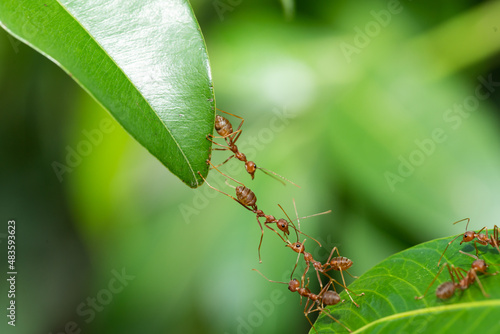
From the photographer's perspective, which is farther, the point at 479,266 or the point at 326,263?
the point at 326,263

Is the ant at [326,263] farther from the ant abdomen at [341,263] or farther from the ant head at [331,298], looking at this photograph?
the ant head at [331,298]

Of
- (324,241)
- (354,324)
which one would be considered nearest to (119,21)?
(354,324)

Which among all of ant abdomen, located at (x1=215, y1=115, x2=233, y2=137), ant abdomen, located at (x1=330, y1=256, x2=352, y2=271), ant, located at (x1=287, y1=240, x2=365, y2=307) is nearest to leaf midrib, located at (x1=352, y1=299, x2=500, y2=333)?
ant, located at (x1=287, y1=240, x2=365, y2=307)

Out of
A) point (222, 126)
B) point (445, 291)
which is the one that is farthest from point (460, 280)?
point (222, 126)

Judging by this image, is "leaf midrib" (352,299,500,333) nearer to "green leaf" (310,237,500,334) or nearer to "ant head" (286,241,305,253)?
"green leaf" (310,237,500,334)

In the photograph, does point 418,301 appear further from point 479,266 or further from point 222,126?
point 222,126

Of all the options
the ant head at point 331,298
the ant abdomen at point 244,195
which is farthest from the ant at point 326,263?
the ant abdomen at point 244,195

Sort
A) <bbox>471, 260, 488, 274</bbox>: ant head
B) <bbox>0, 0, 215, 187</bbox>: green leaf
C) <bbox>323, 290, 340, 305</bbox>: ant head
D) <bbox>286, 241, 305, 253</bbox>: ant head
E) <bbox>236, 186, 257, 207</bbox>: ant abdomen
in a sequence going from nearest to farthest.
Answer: <bbox>0, 0, 215, 187</bbox>: green leaf
<bbox>471, 260, 488, 274</bbox>: ant head
<bbox>323, 290, 340, 305</bbox>: ant head
<bbox>236, 186, 257, 207</bbox>: ant abdomen
<bbox>286, 241, 305, 253</bbox>: ant head

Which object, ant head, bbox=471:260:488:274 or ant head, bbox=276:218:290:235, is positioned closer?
ant head, bbox=471:260:488:274

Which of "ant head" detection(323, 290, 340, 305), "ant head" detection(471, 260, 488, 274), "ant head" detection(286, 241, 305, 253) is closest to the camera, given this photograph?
"ant head" detection(471, 260, 488, 274)
